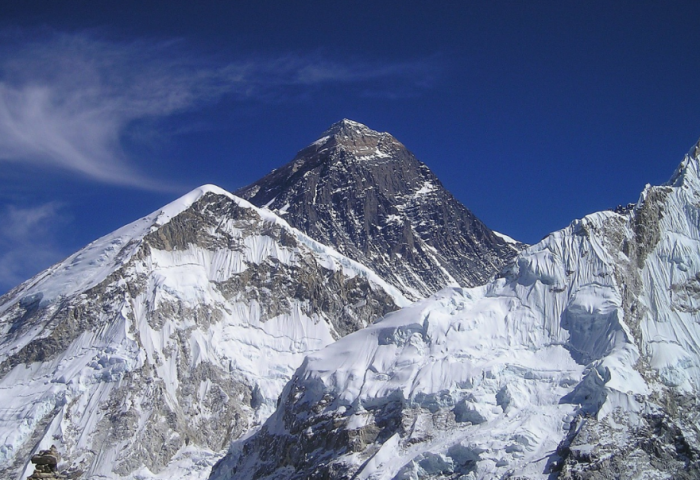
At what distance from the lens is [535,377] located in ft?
413

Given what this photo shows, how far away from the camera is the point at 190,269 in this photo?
7687 inches

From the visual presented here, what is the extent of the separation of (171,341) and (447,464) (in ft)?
266

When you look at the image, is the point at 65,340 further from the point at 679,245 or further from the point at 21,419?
the point at 679,245

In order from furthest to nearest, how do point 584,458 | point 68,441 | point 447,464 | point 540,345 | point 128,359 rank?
1. point 128,359
2. point 68,441
3. point 540,345
4. point 447,464
5. point 584,458

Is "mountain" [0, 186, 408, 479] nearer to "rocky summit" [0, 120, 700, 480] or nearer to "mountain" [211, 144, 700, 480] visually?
"rocky summit" [0, 120, 700, 480]

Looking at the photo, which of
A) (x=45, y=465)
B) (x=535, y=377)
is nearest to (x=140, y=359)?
(x=535, y=377)

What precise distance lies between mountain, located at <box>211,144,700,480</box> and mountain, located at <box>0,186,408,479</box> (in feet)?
A: 75.1

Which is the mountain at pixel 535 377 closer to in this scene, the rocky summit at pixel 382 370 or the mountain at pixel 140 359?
the rocky summit at pixel 382 370

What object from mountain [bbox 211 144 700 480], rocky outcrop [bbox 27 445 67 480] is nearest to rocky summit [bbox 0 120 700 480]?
mountain [bbox 211 144 700 480]

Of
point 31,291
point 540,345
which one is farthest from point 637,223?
point 31,291

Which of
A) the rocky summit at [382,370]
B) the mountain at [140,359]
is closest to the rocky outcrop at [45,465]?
the rocky summit at [382,370]

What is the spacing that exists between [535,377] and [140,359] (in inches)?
2939

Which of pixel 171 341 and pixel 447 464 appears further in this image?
pixel 171 341

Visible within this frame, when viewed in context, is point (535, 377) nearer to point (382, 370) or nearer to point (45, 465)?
point (382, 370)
